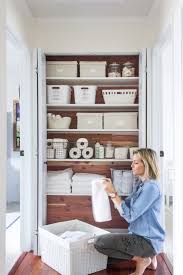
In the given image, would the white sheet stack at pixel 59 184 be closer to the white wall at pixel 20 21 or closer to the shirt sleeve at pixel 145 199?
the shirt sleeve at pixel 145 199

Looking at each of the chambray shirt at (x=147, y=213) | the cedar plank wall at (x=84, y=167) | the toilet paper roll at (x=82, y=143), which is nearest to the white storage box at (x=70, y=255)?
the chambray shirt at (x=147, y=213)

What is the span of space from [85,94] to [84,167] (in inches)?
31.8

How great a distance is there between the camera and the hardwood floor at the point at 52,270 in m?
2.75

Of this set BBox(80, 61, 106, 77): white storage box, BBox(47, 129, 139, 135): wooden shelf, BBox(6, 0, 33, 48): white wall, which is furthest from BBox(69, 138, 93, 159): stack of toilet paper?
BBox(6, 0, 33, 48): white wall

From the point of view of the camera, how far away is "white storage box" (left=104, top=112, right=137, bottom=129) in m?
3.34

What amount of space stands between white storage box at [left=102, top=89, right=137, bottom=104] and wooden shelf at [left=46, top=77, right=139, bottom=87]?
0.13 meters

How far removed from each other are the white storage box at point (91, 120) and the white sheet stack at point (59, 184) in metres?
0.54

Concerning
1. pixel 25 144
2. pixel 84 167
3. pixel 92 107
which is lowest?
pixel 84 167

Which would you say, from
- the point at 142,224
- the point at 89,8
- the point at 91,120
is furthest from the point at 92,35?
the point at 142,224

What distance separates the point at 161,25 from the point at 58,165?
5.82 ft

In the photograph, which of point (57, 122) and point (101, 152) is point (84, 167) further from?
point (57, 122)

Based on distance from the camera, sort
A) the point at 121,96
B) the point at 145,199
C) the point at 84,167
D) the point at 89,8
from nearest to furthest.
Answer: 1. the point at 145,199
2. the point at 89,8
3. the point at 121,96
4. the point at 84,167

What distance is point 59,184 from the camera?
3.35 metres
